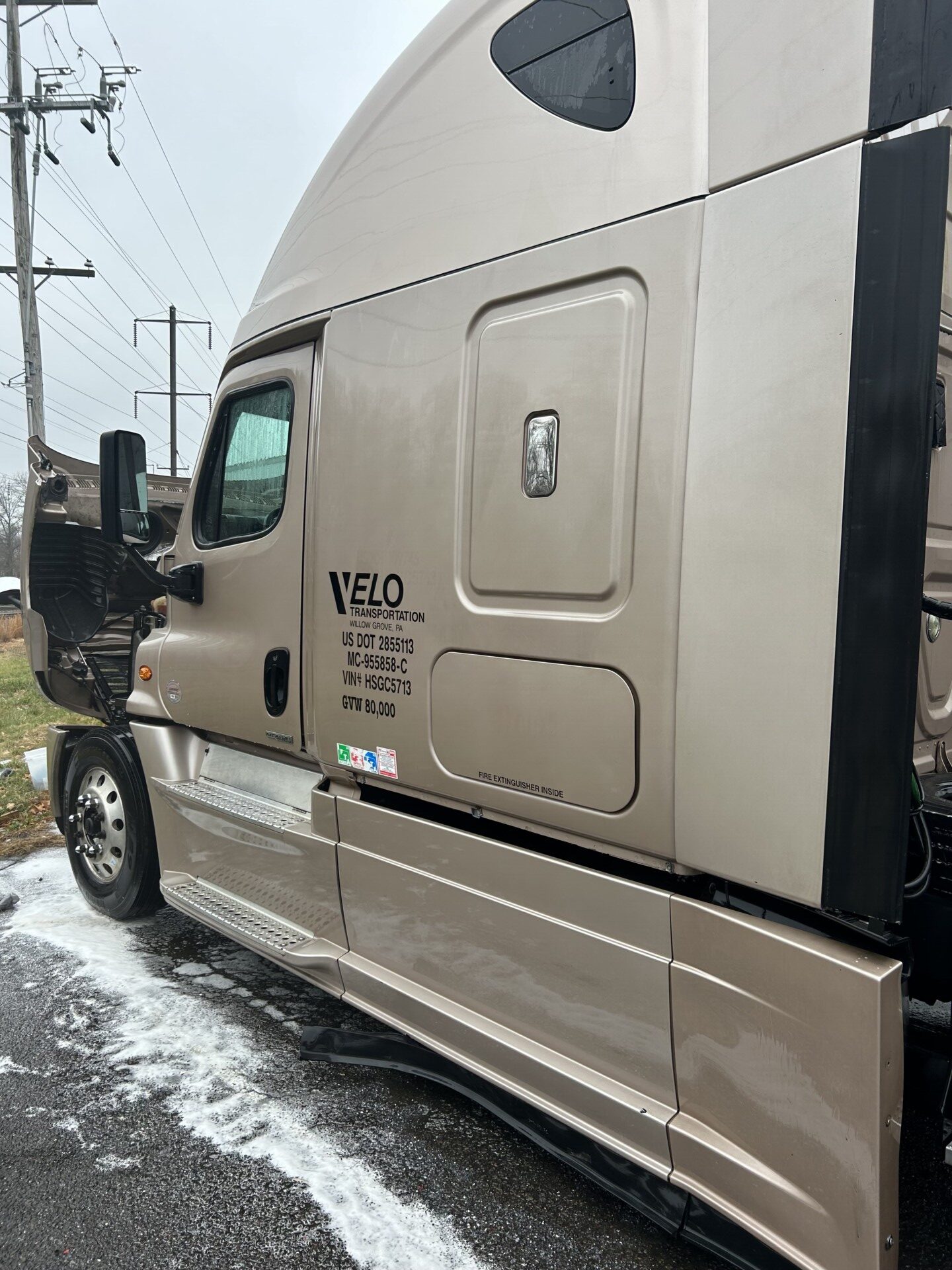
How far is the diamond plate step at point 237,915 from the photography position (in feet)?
11.0

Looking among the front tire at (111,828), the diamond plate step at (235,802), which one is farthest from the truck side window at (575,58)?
the front tire at (111,828)

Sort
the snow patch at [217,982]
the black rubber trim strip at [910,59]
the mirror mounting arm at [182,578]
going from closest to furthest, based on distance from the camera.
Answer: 1. the black rubber trim strip at [910,59]
2. the mirror mounting arm at [182,578]
3. the snow patch at [217,982]

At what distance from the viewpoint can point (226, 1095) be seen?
3.17m

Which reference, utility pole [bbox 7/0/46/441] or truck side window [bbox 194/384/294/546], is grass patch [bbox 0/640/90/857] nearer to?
truck side window [bbox 194/384/294/546]

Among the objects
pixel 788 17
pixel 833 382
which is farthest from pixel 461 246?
pixel 833 382

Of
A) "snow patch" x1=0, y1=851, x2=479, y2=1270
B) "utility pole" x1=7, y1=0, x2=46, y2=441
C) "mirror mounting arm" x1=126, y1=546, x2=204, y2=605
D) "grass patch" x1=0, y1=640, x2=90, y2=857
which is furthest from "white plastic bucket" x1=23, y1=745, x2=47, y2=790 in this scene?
"utility pole" x1=7, y1=0, x2=46, y2=441

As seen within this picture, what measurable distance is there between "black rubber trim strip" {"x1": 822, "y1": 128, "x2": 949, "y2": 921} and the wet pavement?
4.60 feet

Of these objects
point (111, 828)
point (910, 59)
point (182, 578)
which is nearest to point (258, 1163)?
point (182, 578)

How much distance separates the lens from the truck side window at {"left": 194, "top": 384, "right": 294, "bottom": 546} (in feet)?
11.2

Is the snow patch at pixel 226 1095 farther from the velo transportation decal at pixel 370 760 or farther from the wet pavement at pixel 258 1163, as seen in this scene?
the velo transportation decal at pixel 370 760

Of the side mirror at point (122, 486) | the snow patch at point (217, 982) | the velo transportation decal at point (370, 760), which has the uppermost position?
the side mirror at point (122, 486)

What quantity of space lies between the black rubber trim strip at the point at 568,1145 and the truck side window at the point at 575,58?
2612mm

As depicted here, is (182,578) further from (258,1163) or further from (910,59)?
(910,59)

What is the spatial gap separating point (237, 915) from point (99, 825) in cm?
152
